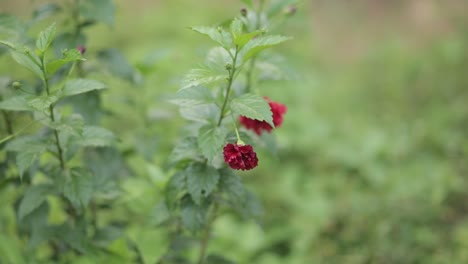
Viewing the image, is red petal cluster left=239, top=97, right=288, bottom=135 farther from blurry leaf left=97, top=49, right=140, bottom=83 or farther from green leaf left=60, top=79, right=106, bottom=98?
blurry leaf left=97, top=49, right=140, bottom=83

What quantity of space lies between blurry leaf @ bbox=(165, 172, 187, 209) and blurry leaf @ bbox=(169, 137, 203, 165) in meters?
0.07

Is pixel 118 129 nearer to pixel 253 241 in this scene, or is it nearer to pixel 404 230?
pixel 253 241

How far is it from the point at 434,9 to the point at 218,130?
3.38 m

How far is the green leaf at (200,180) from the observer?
1.44 meters

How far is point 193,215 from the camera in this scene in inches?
59.7

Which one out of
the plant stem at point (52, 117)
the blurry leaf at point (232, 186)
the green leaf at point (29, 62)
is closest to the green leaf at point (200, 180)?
the blurry leaf at point (232, 186)

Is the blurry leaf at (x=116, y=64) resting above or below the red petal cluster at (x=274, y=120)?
below

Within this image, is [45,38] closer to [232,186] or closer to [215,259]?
[232,186]

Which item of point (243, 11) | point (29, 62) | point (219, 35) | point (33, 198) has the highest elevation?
point (243, 11)

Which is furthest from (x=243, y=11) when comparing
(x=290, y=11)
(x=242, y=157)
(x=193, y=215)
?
(x=193, y=215)

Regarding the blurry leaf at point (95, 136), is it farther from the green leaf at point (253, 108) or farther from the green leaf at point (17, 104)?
the green leaf at point (253, 108)

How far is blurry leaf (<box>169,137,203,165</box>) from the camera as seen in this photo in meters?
1.45

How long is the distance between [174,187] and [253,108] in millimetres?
402

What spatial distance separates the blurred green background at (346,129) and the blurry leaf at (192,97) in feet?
0.96
